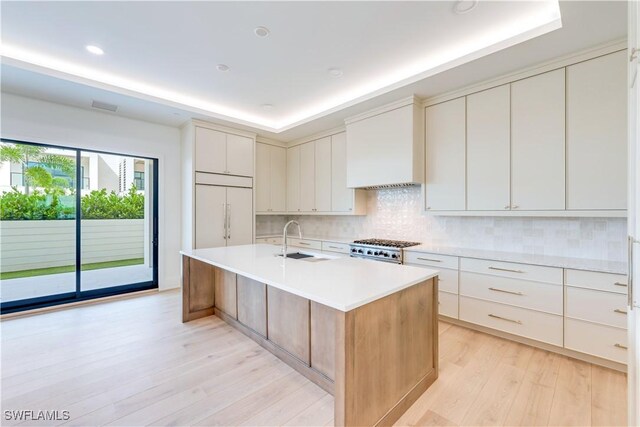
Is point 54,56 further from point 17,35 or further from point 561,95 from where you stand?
point 561,95

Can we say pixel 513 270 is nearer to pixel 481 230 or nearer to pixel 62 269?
pixel 481 230

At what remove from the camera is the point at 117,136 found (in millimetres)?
4008

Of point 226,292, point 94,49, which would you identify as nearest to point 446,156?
point 226,292

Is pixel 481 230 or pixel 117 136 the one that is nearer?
pixel 481 230

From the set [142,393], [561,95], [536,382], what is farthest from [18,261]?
[561,95]

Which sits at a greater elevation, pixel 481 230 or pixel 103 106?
pixel 103 106

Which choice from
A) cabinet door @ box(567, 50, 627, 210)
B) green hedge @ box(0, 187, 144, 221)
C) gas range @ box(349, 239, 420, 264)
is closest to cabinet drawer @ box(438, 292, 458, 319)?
gas range @ box(349, 239, 420, 264)

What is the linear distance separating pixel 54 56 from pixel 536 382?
518cm

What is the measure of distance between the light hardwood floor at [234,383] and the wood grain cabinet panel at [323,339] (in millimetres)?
166

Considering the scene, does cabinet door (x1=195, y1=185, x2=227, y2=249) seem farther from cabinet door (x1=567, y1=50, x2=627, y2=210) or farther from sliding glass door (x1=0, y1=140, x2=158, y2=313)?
cabinet door (x1=567, y1=50, x2=627, y2=210)

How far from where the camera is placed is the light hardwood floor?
5.65 ft

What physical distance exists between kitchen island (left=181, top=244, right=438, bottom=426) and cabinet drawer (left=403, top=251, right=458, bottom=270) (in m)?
1.12

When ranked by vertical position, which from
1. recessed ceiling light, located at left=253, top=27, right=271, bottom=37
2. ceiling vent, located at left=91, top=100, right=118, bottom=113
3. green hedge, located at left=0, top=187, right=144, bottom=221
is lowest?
green hedge, located at left=0, top=187, right=144, bottom=221

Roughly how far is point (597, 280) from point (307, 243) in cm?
360
